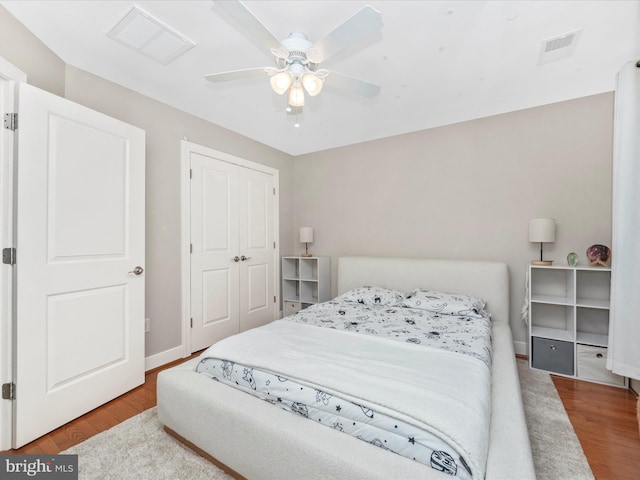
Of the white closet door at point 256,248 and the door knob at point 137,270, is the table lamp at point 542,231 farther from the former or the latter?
the door knob at point 137,270

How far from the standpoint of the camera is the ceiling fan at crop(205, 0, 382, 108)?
1243mm

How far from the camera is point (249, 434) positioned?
129cm

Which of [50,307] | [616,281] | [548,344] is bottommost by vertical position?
[548,344]

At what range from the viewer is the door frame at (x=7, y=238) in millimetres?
1590

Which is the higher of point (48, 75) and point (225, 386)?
point (48, 75)

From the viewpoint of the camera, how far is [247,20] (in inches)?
50.8

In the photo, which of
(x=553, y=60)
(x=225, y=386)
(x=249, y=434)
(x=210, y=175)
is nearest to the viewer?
(x=249, y=434)

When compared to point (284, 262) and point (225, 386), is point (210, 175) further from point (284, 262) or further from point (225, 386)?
point (225, 386)

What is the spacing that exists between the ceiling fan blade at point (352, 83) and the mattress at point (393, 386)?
1.61 meters

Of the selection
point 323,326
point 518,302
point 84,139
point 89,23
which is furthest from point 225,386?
point 518,302

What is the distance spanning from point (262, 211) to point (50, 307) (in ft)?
7.77

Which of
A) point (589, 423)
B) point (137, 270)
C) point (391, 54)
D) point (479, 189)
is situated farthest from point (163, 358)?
point (479, 189)

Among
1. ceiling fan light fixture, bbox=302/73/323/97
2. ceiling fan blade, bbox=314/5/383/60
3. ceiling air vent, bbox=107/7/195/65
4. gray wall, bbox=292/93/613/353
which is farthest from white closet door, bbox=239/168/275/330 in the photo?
ceiling fan blade, bbox=314/5/383/60

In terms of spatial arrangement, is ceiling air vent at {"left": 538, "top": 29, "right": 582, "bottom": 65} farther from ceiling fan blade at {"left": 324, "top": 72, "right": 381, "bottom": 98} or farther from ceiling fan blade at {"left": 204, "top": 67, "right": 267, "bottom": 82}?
ceiling fan blade at {"left": 204, "top": 67, "right": 267, "bottom": 82}
